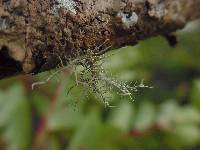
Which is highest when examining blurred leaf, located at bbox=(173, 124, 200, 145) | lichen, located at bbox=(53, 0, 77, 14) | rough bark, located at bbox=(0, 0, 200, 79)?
lichen, located at bbox=(53, 0, 77, 14)

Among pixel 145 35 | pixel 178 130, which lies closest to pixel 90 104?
pixel 178 130

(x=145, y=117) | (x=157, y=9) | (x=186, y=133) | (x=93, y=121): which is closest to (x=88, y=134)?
(x=93, y=121)

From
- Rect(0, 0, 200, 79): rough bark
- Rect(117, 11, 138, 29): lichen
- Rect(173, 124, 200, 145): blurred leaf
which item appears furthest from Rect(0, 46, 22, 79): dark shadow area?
Rect(173, 124, 200, 145): blurred leaf

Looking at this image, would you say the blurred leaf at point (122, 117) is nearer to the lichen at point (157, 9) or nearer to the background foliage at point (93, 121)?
the background foliage at point (93, 121)

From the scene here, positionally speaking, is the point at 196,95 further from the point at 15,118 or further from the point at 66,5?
the point at 66,5

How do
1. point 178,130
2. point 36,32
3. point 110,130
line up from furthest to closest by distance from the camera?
point 178,130 → point 110,130 → point 36,32

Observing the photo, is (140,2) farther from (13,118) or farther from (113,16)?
(13,118)

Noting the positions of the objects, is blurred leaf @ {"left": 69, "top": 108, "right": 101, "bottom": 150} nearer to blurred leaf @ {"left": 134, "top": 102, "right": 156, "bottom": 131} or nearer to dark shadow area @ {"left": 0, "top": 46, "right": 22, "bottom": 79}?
blurred leaf @ {"left": 134, "top": 102, "right": 156, "bottom": 131}

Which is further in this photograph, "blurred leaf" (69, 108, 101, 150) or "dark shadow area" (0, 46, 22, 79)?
"blurred leaf" (69, 108, 101, 150)

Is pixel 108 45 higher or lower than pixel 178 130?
higher
